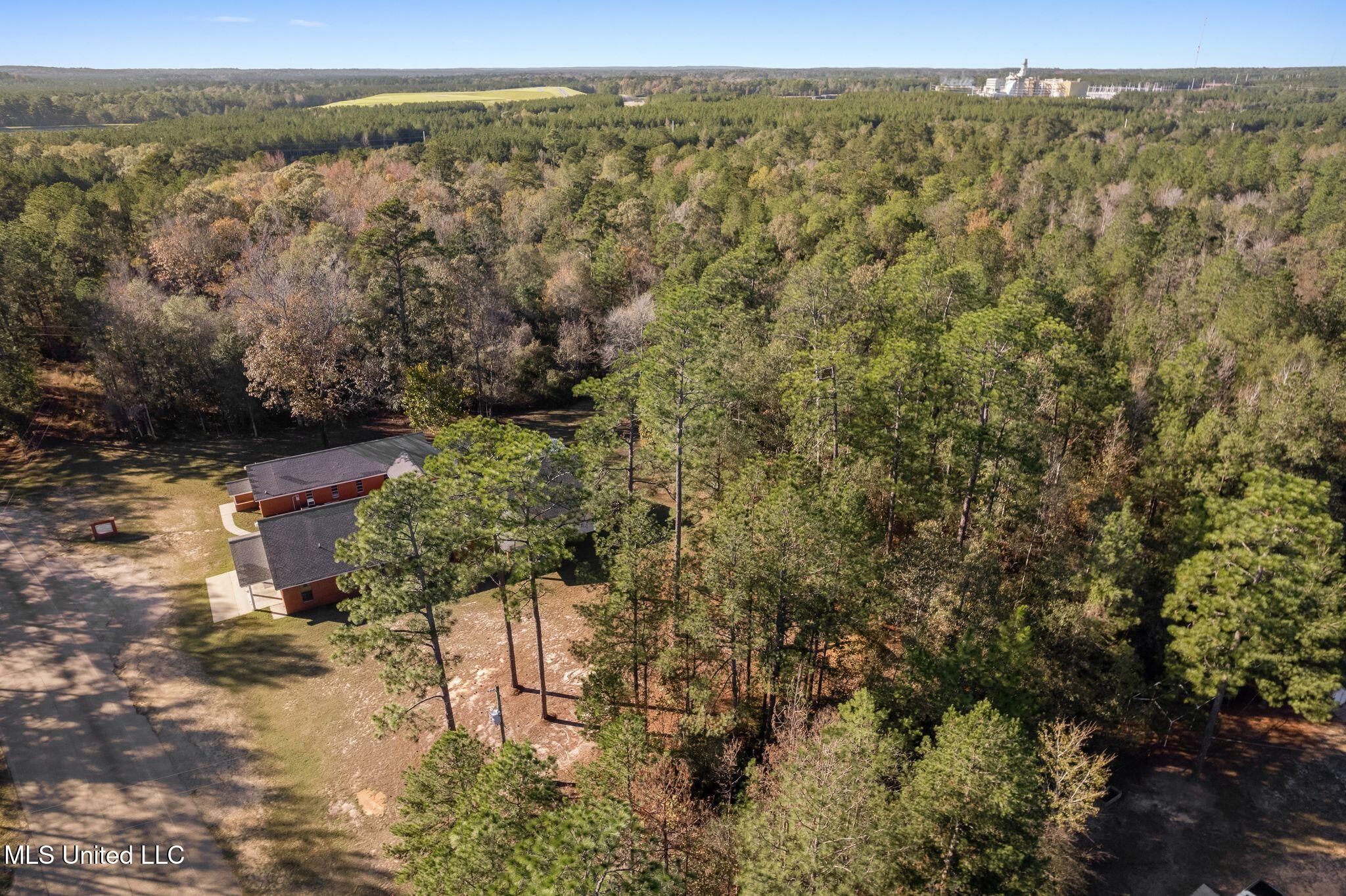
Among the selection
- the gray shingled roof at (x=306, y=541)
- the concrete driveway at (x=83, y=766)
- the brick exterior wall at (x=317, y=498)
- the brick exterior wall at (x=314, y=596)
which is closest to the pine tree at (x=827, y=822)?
the concrete driveway at (x=83, y=766)

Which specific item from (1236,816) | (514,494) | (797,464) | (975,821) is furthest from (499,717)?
(1236,816)

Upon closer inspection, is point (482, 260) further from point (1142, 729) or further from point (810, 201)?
point (1142, 729)

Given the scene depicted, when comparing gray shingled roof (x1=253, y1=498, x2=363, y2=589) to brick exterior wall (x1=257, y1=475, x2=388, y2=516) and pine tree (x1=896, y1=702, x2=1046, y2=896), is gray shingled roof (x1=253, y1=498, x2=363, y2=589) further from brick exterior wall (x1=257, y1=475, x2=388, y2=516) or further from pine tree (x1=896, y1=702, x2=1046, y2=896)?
pine tree (x1=896, y1=702, x2=1046, y2=896)

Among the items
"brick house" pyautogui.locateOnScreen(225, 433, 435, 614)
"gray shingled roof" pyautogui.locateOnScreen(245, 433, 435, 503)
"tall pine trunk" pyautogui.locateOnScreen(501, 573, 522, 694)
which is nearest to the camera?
"tall pine trunk" pyautogui.locateOnScreen(501, 573, 522, 694)

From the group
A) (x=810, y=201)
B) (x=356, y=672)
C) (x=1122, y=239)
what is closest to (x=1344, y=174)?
(x=1122, y=239)

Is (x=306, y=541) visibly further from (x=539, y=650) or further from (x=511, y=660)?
(x=539, y=650)

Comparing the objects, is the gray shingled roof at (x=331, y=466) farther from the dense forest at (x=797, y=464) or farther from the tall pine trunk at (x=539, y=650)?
the tall pine trunk at (x=539, y=650)

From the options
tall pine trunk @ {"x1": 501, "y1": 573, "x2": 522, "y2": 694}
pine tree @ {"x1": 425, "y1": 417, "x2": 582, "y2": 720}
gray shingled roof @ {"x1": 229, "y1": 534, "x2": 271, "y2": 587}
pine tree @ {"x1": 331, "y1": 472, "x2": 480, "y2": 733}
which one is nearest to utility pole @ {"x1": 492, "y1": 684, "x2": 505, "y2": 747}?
tall pine trunk @ {"x1": 501, "y1": 573, "x2": 522, "y2": 694}
